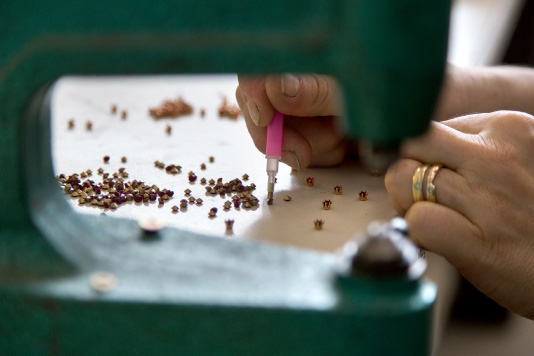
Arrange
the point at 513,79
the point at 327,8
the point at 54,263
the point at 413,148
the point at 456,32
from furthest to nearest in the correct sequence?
the point at 456,32, the point at 513,79, the point at 413,148, the point at 54,263, the point at 327,8

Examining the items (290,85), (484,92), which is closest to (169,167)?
(290,85)

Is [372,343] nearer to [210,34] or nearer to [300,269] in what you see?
[300,269]

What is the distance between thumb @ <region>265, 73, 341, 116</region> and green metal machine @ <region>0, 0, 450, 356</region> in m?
0.39

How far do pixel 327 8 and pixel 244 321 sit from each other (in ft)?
0.89

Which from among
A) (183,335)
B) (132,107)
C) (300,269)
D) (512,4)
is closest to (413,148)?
(300,269)

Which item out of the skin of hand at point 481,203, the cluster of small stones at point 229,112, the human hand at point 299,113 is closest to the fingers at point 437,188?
the skin of hand at point 481,203

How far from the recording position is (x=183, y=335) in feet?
2.13

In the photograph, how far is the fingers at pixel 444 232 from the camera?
0.86m

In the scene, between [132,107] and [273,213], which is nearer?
[273,213]

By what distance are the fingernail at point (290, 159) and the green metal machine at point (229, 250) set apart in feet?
1.35

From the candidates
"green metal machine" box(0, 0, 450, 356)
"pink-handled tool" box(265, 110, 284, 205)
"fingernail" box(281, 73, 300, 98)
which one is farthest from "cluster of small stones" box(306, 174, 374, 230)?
"green metal machine" box(0, 0, 450, 356)

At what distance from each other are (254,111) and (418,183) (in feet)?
0.98

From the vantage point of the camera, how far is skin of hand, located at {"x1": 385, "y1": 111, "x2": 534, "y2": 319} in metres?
0.87

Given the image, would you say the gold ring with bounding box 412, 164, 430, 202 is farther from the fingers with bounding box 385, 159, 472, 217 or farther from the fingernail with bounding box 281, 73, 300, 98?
the fingernail with bounding box 281, 73, 300, 98
